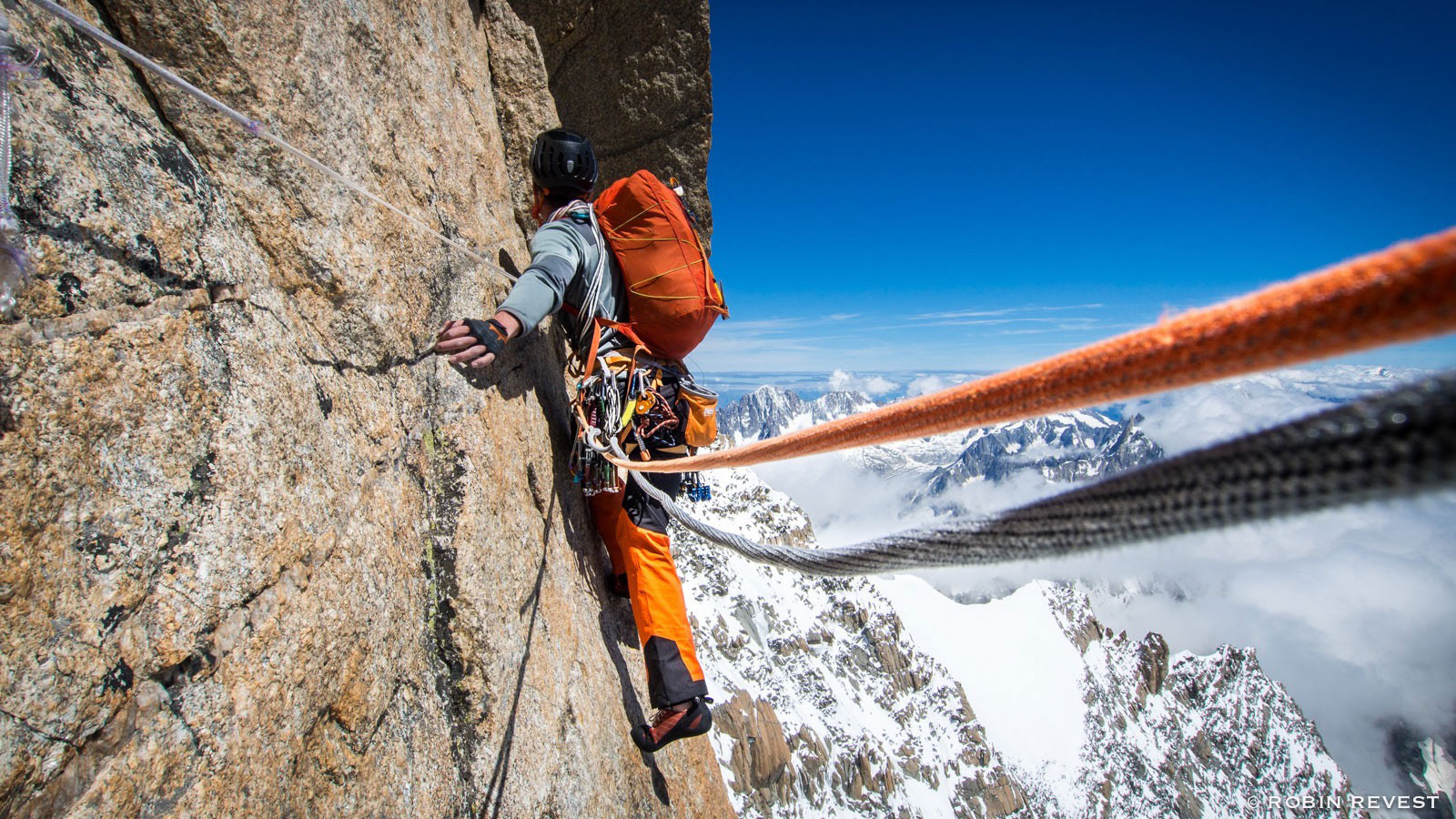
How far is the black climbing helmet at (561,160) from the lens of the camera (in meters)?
4.13

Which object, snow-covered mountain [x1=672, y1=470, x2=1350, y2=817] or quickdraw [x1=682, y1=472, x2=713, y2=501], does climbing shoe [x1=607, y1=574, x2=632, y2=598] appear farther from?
snow-covered mountain [x1=672, y1=470, x2=1350, y2=817]

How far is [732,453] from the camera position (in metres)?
2.34

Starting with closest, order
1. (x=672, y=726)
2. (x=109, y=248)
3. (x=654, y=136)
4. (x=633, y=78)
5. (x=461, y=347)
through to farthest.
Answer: (x=109, y=248) → (x=461, y=347) → (x=672, y=726) → (x=633, y=78) → (x=654, y=136)

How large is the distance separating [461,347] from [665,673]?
219 cm

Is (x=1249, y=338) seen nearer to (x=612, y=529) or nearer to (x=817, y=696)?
(x=612, y=529)

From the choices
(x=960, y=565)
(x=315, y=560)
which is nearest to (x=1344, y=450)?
(x=960, y=565)

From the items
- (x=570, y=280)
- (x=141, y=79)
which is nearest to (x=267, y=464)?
(x=141, y=79)

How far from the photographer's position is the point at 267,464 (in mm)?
2070

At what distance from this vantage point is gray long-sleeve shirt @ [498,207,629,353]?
332cm

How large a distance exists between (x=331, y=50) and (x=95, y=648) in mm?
2488

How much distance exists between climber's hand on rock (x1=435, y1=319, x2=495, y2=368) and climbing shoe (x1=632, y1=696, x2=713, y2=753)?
234 centimetres

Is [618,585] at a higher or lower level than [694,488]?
lower

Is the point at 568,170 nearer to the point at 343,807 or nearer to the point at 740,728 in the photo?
the point at 343,807

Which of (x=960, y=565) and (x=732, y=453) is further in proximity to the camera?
(x=732, y=453)
